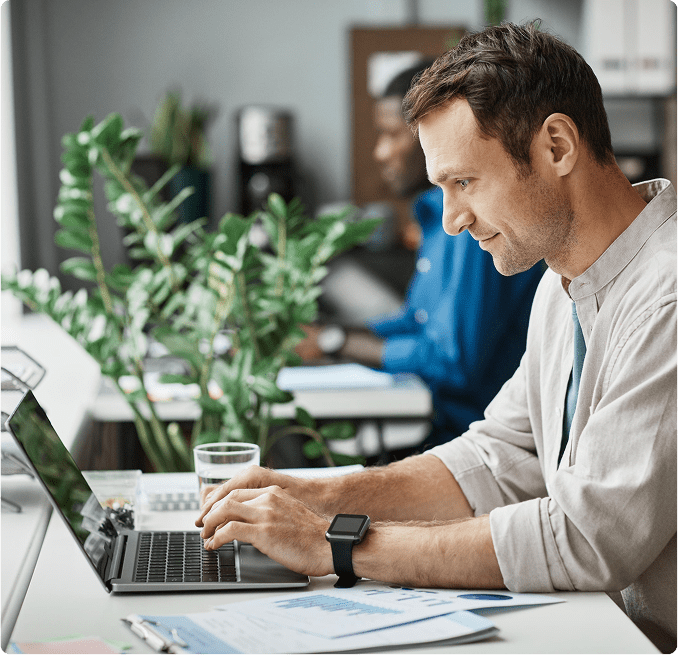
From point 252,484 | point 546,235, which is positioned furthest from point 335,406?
point 546,235

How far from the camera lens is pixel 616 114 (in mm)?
5027

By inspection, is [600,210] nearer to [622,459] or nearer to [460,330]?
[622,459]

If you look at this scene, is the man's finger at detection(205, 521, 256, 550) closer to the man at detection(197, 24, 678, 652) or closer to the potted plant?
the man at detection(197, 24, 678, 652)

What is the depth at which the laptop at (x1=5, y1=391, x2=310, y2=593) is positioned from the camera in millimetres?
1062

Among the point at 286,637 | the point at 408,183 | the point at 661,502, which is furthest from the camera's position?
the point at 408,183

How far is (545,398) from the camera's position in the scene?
1.38 meters

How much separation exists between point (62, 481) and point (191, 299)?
3.00 feet

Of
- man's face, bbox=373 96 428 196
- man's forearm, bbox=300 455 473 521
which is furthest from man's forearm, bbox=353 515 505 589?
man's face, bbox=373 96 428 196

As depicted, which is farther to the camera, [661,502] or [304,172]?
[304,172]

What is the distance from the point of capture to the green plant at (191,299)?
1.89 meters

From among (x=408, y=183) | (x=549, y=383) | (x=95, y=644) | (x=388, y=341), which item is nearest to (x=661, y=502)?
(x=549, y=383)

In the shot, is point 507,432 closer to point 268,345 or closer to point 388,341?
point 268,345

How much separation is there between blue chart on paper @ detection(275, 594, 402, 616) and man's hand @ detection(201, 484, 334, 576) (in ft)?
0.23

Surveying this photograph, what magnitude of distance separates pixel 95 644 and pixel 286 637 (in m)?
0.20
